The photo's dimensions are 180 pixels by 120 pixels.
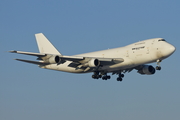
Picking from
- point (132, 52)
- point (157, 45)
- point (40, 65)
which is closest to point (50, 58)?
point (40, 65)

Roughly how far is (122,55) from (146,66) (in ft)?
32.5

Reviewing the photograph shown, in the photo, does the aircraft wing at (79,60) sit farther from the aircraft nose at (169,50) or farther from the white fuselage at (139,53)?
the aircraft nose at (169,50)

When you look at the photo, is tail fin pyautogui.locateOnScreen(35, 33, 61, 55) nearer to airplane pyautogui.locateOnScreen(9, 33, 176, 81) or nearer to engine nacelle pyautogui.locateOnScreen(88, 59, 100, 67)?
airplane pyautogui.locateOnScreen(9, 33, 176, 81)

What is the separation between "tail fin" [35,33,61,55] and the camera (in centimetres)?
8075

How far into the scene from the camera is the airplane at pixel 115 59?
64812mm

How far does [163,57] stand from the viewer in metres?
64.3

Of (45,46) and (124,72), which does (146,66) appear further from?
(45,46)

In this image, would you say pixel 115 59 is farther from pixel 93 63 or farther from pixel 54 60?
pixel 54 60

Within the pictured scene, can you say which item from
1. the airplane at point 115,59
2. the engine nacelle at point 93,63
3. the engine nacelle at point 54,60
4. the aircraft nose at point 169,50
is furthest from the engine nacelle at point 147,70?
the engine nacelle at point 54,60

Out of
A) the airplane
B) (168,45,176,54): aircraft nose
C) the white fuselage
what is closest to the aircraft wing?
the airplane

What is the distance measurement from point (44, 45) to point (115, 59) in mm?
20167

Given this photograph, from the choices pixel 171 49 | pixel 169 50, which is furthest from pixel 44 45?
pixel 171 49

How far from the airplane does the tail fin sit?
466 cm

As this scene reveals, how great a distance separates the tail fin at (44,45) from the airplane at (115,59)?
4.66 m
